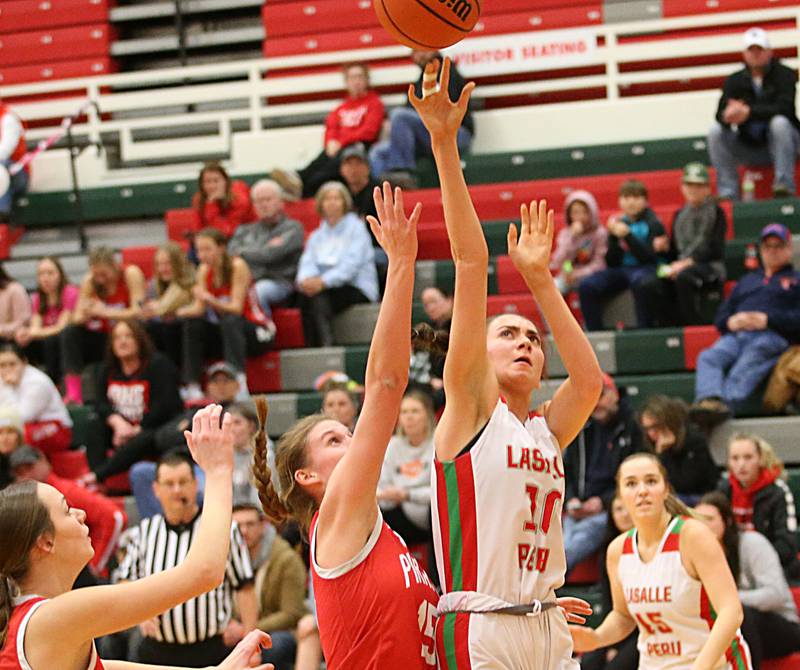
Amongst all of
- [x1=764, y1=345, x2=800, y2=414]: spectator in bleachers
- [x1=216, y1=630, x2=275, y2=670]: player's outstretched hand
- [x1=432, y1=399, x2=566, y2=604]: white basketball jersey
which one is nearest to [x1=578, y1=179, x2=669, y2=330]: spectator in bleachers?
[x1=764, y1=345, x2=800, y2=414]: spectator in bleachers

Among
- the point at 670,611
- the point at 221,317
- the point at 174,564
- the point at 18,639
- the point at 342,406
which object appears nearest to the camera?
the point at 18,639

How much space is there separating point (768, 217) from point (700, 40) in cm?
243

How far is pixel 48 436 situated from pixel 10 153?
147 inches

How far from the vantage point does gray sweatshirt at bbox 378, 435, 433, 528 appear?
750 centimetres

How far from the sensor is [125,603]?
308 cm

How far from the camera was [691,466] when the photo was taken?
7.52 metres

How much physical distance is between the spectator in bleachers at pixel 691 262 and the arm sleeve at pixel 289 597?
3.17 metres

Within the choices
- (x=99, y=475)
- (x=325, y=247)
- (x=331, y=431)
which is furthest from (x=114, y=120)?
(x=331, y=431)

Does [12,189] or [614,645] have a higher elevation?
[12,189]

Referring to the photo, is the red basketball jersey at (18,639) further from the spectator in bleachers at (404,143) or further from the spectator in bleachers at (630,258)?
the spectator in bleachers at (404,143)

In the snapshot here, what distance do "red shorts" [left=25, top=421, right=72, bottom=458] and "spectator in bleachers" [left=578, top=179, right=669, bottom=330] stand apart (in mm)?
3539

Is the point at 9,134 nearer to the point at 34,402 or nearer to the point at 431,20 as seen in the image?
the point at 34,402

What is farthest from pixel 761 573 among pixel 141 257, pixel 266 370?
pixel 141 257

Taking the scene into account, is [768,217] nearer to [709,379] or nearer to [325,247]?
[709,379]
